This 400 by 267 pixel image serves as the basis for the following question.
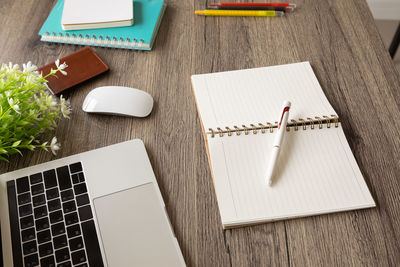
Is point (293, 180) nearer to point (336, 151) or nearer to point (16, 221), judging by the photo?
point (336, 151)

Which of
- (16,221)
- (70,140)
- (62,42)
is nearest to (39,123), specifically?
(70,140)

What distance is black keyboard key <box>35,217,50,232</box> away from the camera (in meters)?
0.62

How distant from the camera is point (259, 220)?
0.62 meters

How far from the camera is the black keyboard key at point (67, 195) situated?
0.65 meters

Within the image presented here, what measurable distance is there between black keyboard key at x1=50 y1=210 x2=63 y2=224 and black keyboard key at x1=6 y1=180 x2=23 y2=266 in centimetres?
5

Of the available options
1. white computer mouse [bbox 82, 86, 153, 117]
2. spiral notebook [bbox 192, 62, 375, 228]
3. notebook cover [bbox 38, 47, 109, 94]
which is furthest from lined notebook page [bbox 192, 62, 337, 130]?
notebook cover [bbox 38, 47, 109, 94]

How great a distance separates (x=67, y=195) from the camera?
2.15 feet

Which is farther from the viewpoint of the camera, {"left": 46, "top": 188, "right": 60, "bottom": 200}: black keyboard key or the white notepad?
the white notepad

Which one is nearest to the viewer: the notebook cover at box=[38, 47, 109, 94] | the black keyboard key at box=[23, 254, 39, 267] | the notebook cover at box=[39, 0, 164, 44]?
the black keyboard key at box=[23, 254, 39, 267]

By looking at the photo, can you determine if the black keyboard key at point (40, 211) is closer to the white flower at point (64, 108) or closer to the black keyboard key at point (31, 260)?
the black keyboard key at point (31, 260)

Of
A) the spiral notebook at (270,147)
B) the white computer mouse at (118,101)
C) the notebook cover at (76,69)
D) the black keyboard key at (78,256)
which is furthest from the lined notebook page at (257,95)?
the black keyboard key at (78,256)

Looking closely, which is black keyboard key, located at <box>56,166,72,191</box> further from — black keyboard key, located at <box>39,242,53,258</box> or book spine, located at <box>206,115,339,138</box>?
book spine, located at <box>206,115,339,138</box>

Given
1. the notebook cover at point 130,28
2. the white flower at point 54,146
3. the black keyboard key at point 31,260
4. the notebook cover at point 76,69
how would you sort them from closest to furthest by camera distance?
the black keyboard key at point 31,260 → the white flower at point 54,146 → the notebook cover at point 76,69 → the notebook cover at point 130,28

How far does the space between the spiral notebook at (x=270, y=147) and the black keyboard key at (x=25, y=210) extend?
0.36m
